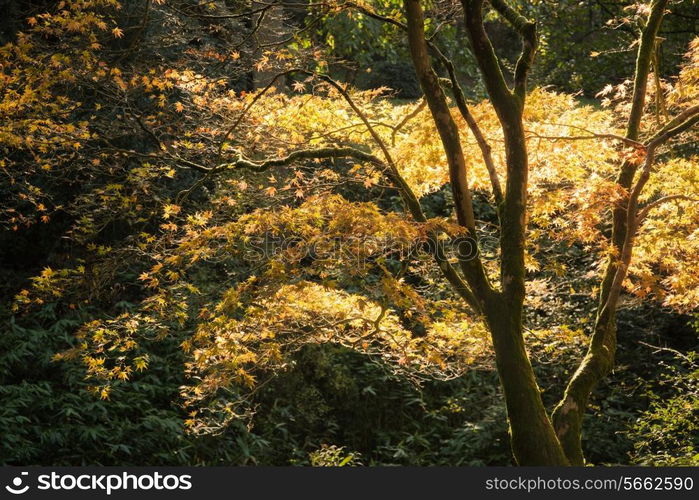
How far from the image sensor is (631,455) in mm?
7957

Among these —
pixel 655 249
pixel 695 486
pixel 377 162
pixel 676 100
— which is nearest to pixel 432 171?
pixel 377 162

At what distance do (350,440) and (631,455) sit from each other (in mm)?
2991

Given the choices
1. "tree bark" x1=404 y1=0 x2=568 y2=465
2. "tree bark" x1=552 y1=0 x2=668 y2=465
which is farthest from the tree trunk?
"tree bark" x1=552 y1=0 x2=668 y2=465

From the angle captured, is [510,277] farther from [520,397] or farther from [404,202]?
[404,202]

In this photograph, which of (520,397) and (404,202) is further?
(404,202)

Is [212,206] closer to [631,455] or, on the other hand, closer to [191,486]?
[191,486]

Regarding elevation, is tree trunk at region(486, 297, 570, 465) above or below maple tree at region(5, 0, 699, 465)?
below

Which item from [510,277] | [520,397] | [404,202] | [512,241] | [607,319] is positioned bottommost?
[520,397]

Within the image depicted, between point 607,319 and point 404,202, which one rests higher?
point 404,202

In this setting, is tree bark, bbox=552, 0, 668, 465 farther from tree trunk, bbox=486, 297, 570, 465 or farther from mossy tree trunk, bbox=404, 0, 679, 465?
tree trunk, bbox=486, 297, 570, 465

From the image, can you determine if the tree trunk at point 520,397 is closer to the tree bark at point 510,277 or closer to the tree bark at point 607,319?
the tree bark at point 510,277

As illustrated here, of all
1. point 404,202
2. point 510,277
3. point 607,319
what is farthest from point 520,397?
point 404,202

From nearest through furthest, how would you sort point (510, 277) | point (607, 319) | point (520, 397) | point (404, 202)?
point (520, 397) → point (510, 277) → point (607, 319) → point (404, 202)

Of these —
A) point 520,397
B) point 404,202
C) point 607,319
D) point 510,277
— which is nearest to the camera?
point 520,397
